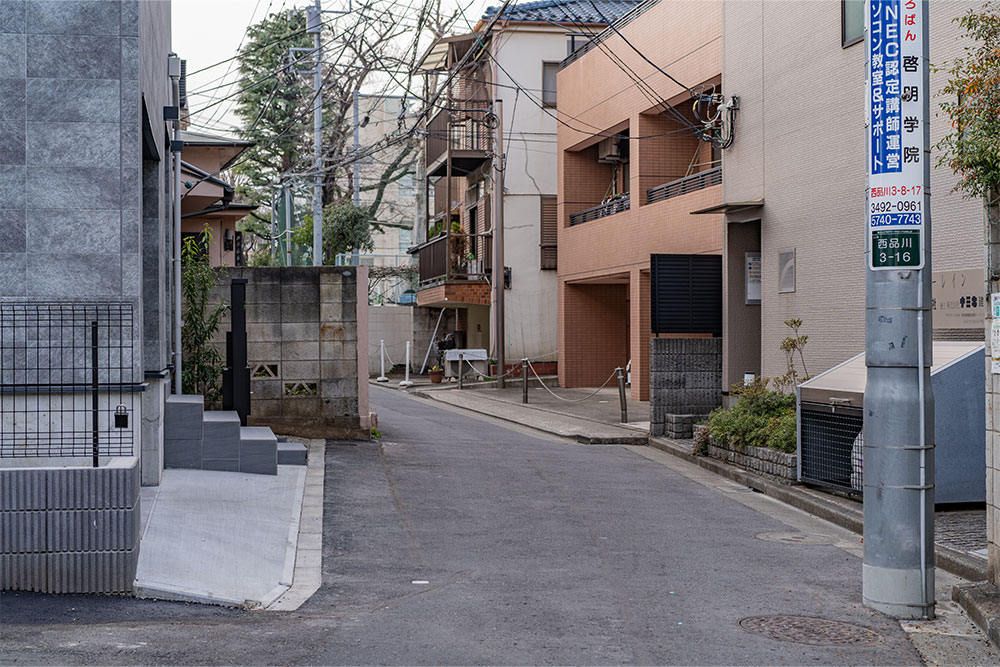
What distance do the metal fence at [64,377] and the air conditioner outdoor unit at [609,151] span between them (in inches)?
760

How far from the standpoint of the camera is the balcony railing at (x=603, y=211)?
26594mm

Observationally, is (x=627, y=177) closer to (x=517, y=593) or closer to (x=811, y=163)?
(x=811, y=163)

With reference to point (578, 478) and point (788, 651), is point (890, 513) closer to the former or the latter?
point (788, 651)

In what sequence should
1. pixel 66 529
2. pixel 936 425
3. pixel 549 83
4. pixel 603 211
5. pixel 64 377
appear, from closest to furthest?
pixel 66 529
pixel 64 377
pixel 936 425
pixel 603 211
pixel 549 83

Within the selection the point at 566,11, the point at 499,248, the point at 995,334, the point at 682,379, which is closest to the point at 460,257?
the point at 499,248

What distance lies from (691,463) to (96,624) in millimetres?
10372

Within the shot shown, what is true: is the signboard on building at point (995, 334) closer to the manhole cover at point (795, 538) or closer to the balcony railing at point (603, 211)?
the manhole cover at point (795, 538)

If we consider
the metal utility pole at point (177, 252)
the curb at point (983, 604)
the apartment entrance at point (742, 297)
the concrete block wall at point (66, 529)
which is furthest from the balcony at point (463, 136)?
the curb at point (983, 604)

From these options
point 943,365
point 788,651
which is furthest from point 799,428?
point 788,651

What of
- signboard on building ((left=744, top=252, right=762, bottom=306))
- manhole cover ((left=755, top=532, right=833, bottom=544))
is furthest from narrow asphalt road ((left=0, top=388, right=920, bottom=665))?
signboard on building ((left=744, top=252, right=762, bottom=306))

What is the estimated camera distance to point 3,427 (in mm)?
8820

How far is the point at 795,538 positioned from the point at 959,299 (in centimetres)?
391

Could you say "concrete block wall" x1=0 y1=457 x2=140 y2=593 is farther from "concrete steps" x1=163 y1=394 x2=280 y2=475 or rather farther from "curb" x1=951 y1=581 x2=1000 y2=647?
"curb" x1=951 y1=581 x2=1000 y2=647

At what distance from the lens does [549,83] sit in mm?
31797
